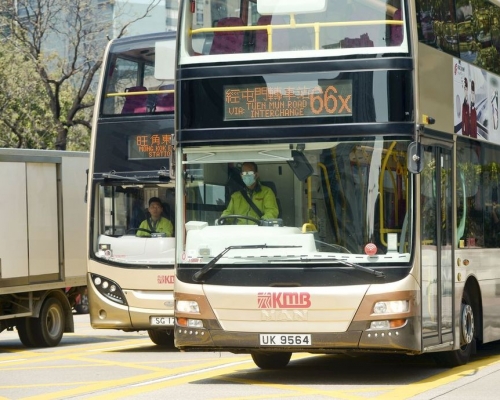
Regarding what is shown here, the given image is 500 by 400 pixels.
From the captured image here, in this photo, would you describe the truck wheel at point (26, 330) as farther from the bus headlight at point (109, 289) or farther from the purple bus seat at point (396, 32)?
the purple bus seat at point (396, 32)

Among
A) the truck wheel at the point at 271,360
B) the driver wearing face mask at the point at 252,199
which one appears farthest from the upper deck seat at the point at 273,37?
the truck wheel at the point at 271,360

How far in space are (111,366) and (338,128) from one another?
481cm

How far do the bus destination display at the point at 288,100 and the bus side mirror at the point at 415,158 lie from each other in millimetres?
687

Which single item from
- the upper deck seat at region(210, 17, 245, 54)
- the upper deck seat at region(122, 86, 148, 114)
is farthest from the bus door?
the upper deck seat at region(122, 86, 148, 114)

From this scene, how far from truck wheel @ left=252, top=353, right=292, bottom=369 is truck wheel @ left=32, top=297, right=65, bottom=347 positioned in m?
6.67

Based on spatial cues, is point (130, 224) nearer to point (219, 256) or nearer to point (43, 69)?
point (219, 256)

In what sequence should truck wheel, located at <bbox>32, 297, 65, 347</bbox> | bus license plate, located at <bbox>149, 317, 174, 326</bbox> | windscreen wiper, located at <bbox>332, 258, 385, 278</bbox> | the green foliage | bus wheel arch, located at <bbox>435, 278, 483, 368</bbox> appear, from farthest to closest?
the green foliage → truck wheel, located at <bbox>32, 297, 65, 347</bbox> → bus license plate, located at <bbox>149, 317, 174, 326</bbox> → bus wheel arch, located at <bbox>435, 278, 483, 368</bbox> → windscreen wiper, located at <bbox>332, 258, 385, 278</bbox>

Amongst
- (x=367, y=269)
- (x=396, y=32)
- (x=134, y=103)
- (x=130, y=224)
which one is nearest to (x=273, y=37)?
(x=396, y=32)

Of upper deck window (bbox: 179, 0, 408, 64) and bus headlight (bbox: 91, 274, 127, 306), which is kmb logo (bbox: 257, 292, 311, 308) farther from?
bus headlight (bbox: 91, 274, 127, 306)

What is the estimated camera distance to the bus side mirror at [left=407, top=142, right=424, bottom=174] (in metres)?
11.7

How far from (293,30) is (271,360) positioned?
3.67m

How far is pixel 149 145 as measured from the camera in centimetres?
1772

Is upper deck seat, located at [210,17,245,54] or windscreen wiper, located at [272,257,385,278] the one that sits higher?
upper deck seat, located at [210,17,245,54]

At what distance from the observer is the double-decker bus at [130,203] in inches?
692
